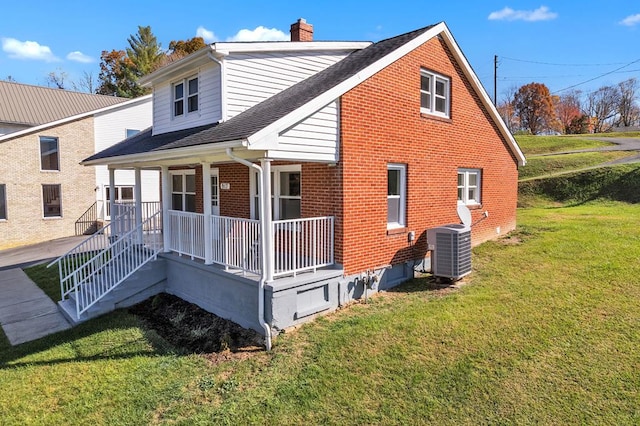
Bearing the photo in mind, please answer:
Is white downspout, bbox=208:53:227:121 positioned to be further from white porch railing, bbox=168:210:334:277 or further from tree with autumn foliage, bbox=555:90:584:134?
tree with autumn foliage, bbox=555:90:584:134

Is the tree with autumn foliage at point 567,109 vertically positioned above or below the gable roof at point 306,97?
above

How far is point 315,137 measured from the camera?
776 cm

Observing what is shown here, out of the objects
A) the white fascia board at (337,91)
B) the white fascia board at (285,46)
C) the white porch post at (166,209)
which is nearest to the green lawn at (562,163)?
the white fascia board at (285,46)

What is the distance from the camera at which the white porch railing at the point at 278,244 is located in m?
7.64

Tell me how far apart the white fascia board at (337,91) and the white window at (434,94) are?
0.91 m

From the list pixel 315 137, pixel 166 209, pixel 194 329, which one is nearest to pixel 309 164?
pixel 315 137

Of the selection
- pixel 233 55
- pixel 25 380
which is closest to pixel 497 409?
pixel 25 380

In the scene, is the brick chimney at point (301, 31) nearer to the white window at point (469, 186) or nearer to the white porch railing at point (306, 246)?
the white window at point (469, 186)

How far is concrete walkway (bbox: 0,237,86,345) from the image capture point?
8.69 m

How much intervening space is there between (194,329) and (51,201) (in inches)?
742

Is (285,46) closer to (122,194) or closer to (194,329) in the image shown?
(194,329)

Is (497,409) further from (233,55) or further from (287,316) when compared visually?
(233,55)

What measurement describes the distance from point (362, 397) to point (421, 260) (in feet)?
17.8

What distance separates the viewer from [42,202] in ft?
71.8
